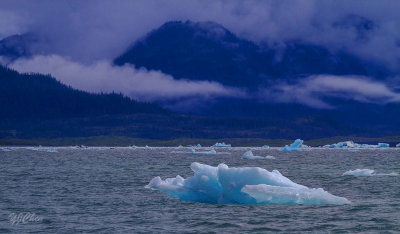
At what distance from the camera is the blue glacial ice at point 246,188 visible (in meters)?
22.3

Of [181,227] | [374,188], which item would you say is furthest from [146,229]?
[374,188]

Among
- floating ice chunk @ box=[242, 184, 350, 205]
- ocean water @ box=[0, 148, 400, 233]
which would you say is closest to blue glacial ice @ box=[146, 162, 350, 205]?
floating ice chunk @ box=[242, 184, 350, 205]

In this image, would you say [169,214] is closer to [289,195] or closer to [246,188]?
[246,188]

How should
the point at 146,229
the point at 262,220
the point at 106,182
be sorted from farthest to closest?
the point at 106,182, the point at 262,220, the point at 146,229

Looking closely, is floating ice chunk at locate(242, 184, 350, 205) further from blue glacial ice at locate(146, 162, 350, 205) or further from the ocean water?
the ocean water

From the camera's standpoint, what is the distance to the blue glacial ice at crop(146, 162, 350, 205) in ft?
73.0

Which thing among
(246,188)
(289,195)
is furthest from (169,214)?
(289,195)

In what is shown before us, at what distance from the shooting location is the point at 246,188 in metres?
22.0

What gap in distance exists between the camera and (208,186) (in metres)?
24.0

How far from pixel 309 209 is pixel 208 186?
15.1ft

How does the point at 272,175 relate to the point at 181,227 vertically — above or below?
above

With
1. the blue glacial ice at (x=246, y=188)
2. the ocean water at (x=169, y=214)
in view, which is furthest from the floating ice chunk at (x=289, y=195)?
the ocean water at (x=169, y=214)

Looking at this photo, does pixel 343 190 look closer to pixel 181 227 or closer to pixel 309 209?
pixel 309 209

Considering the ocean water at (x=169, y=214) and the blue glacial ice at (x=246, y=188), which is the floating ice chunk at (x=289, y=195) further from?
the ocean water at (x=169, y=214)
